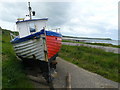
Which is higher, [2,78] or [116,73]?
[2,78]

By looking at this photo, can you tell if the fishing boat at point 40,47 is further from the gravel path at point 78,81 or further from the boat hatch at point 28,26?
the gravel path at point 78,81

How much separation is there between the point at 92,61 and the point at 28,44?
7.26 metres

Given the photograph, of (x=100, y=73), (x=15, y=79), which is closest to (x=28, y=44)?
(x=15, y=79)

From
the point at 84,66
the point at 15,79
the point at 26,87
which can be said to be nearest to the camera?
the point at 26,87

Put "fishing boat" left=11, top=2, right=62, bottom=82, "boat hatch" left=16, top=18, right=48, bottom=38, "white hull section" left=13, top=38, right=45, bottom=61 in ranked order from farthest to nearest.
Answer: "boat hatch" left=16, top=18, right=48, bottom=38 < "white hull section" left=13, top=38, right=45, bottom=61 < "fishing boat" left=11, top=2, right=62, bottom=82

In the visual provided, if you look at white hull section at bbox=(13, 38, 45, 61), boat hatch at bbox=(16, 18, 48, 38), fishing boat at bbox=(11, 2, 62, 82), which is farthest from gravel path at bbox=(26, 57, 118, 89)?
boat hatch at bbox=(16, 18, 48, 38)

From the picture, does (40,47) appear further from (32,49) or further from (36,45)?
(32,49)

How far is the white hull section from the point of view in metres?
7.93

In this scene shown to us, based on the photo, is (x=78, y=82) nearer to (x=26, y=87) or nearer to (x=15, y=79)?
(x=26, y=87)

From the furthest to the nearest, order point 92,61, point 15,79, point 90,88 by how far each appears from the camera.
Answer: point 92,61
point 90,88
point 15,79

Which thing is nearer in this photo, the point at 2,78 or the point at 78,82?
the point at 2,78

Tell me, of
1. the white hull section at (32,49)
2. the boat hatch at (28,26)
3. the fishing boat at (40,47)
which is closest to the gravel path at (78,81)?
the fishing boat at (40,47)

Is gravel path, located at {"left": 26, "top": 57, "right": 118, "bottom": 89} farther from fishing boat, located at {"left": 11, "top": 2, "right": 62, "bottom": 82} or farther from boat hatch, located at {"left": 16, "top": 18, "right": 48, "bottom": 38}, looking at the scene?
boat hatch, located at {"left": 16, "top": 18, "right": 48, "bottom": 38}

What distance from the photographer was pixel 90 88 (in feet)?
23.3
